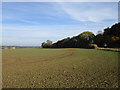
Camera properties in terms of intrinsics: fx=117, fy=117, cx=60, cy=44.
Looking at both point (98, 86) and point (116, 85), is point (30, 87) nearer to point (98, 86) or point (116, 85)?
point (98, 86)

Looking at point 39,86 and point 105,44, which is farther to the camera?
point 105,44

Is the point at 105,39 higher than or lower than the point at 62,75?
higher

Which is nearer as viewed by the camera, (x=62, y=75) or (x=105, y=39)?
(x=62, y=75)

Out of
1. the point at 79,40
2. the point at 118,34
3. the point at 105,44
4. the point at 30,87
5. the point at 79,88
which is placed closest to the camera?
the point at 79,88

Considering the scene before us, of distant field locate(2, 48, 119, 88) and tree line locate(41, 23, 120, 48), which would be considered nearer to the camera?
distant field locate(2, 48, 119, 88)

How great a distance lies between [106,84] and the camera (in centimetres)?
632

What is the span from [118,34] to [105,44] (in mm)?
8585

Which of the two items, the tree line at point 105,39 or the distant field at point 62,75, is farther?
the tree line at point 105,39

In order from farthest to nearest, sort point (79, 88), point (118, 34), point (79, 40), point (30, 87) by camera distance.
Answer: point (79, 40)
point (118, 34)
point (30, 87)
point (79, 88)

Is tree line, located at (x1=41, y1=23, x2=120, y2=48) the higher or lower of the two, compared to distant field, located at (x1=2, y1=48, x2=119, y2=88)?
higher

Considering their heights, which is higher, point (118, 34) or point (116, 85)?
point (118, 34)

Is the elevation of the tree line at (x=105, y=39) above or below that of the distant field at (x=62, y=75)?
above

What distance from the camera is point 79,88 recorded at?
19.5 feet

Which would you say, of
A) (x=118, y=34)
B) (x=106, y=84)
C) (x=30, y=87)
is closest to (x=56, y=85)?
(x=30, y=87)
